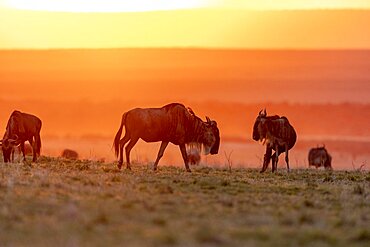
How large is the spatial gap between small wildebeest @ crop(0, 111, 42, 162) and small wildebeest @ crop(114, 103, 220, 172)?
4.29m

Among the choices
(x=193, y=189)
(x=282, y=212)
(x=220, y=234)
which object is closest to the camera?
(x=220, y=234)

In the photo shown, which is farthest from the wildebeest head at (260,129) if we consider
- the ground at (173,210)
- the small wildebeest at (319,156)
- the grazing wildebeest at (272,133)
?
the small wildebeest at (319,156)

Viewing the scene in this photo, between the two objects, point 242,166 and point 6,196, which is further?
point 242,166

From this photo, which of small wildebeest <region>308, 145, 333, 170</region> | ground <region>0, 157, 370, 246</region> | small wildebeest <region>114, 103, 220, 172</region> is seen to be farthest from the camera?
small wildebeest <region>308, 145, 333, 170</region>

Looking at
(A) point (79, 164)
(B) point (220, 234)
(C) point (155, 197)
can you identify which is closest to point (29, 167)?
(A) point (79, 164)

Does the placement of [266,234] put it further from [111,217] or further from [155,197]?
[155,197]

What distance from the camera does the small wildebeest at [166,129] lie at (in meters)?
30.2

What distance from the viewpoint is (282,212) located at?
18.1 metres

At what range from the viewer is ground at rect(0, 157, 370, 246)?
14578 millimetres

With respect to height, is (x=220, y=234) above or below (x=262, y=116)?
below

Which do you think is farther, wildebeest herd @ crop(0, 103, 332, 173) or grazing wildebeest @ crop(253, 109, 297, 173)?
grazing wildebeest @ crop(253, 109, 297, 173)

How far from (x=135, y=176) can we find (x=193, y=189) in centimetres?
380

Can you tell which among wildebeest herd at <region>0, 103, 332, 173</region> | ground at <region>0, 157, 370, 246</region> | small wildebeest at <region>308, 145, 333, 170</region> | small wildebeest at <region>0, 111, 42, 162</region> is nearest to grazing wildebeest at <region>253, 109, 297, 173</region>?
wildebeest herd at <region>0, 103, 332, 173</region>

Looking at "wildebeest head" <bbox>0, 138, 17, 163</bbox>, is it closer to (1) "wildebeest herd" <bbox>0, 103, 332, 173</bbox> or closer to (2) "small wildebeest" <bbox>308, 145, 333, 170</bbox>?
(1) "wildebeest herd" <bbox>0, 103, 332, 173</bbox>
